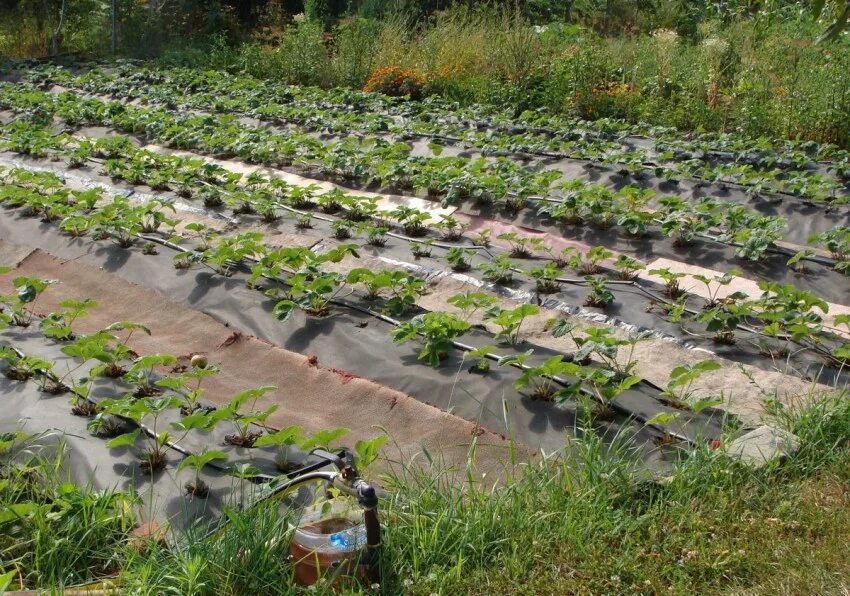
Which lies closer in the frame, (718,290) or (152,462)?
(152,462)

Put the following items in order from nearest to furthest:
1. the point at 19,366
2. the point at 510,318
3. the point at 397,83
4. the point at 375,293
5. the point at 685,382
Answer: the point at 685,382
the point at 19,366
the point at 510,318
the point at 375,293
the point at 397,83

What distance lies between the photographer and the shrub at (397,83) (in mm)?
12305

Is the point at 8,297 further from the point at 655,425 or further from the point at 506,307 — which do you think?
the point at 655,425

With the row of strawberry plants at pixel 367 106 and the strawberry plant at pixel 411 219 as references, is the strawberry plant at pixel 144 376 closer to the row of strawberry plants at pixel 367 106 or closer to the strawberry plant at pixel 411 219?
the strawberry plant at pixel 411 219

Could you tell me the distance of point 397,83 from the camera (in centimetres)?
1241

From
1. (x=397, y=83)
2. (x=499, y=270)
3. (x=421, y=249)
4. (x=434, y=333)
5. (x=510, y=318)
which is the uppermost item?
(x=510, y=318)

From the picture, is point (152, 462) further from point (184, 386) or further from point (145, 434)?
point (184, 386)

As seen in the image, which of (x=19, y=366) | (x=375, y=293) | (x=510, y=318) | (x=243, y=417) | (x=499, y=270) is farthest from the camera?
(x=499, y=270)

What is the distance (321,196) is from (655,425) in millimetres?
3779

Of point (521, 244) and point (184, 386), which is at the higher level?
point (184, 386)

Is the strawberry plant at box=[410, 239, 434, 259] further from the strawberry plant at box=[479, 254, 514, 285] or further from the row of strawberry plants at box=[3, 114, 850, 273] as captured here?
the strawberry plant at box=[479, 254, 514, 285]

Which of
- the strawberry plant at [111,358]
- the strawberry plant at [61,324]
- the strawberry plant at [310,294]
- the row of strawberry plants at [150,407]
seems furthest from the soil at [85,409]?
the strawberry plant at [310,294]

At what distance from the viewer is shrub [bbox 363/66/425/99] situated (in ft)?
40.4

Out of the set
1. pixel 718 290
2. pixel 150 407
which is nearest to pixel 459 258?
pixel 718 290
